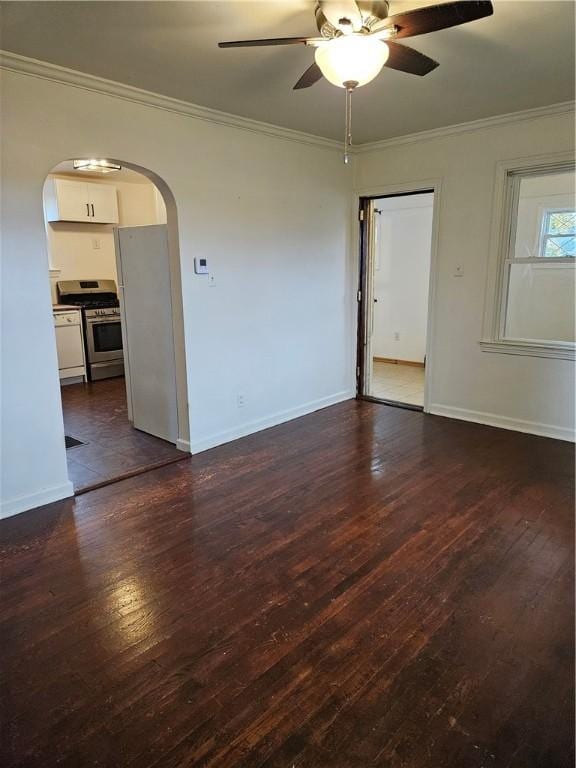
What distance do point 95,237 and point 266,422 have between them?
4.16m

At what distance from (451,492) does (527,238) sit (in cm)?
235

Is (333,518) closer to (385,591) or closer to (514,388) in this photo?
(385,591)

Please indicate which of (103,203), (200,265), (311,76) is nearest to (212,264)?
(200,265)

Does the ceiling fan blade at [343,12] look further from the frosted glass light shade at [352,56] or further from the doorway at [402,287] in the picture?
the doorway at [402,287]

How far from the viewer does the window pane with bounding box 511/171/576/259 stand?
3.92m

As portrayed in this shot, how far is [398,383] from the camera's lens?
20.3ft

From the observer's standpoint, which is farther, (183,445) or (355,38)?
(183,445)

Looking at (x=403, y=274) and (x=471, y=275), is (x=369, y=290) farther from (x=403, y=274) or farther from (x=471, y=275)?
(x=403, y=274)

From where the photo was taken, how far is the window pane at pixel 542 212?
3916 millimetres

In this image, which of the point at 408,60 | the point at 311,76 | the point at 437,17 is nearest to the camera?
the point at 437,17

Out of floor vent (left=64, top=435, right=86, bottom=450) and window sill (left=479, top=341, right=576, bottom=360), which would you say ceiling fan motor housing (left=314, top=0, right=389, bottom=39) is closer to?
window sill (left=479, top=341, right=576, bottom=360)

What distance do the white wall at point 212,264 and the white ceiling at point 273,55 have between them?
276 mm

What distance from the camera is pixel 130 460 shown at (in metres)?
3.81

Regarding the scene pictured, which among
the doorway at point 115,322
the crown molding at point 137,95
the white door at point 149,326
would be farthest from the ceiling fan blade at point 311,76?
the white door at point 149,326
